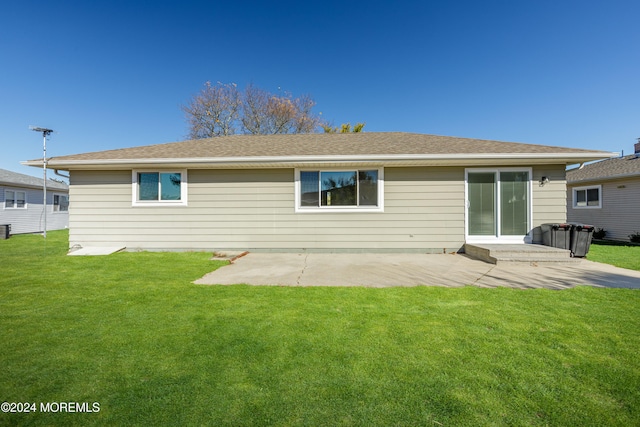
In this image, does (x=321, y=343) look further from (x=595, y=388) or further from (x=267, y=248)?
(x=267, y=248)

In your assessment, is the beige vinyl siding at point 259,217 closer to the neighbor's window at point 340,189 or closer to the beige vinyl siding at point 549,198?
the neighbor's window at point 340,189

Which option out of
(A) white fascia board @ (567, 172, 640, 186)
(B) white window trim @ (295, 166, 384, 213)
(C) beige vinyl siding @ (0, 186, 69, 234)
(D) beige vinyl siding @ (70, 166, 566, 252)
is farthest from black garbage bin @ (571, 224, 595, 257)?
(C) beige vinyl siding @ (0, 186, 69, 234)

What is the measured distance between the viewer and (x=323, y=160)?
7.00m

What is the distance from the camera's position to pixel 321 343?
2.43 metres

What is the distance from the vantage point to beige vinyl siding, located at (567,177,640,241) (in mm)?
10945

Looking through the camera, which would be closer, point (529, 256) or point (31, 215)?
point (529, 256)

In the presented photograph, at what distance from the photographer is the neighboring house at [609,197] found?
10992mm

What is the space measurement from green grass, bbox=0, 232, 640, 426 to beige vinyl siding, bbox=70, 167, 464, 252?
146 inches

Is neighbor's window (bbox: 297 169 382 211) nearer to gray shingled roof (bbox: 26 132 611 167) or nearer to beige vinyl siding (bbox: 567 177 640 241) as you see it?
gray shingled roof (bbox: 26 132 611 167)

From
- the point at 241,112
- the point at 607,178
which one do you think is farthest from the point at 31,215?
the point at 607,178

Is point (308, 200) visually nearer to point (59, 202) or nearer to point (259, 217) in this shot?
point (259, 217)

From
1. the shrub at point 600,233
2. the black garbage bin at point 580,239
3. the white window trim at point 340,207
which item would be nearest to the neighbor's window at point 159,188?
the white window trim at point 340,207

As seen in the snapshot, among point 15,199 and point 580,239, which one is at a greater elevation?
point 15,199

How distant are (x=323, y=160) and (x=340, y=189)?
1.08 meters
